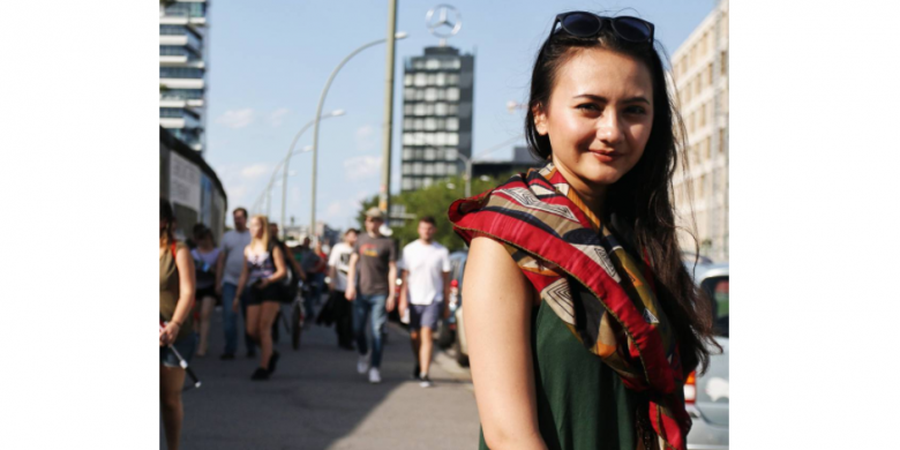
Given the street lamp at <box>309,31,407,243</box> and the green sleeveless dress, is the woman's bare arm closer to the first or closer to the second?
the green sleeveless dress

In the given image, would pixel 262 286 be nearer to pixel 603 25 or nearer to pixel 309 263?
pixel 309 263

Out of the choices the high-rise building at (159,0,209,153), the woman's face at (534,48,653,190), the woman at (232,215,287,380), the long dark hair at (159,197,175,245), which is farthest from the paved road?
the high-rise building at (159,0,209,153)

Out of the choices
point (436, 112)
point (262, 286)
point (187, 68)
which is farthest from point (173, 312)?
point (436, 112)

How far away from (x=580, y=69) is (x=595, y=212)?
297mm

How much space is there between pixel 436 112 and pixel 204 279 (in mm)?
167791

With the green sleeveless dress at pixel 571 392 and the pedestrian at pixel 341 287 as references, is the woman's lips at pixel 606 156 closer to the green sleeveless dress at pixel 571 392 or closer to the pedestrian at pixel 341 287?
the green sleeveless dress at pixel 571 392

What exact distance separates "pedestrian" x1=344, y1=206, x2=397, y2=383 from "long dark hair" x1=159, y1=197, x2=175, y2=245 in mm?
5480

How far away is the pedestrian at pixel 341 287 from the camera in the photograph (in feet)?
46.6

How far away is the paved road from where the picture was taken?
7535mm

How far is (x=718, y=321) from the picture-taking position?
6.63 m

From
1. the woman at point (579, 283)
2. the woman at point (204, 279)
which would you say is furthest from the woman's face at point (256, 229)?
the woman at point (579, 283)
